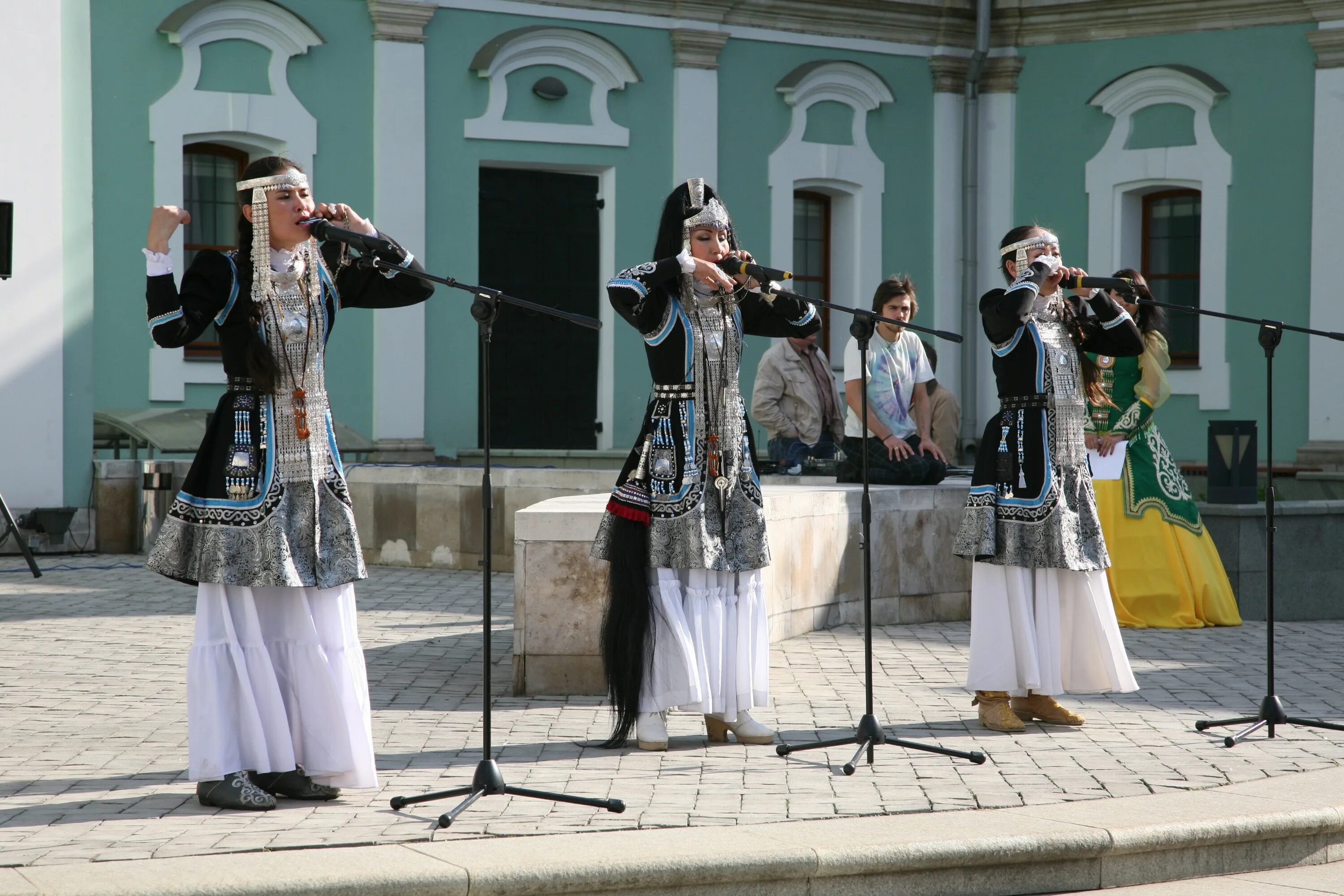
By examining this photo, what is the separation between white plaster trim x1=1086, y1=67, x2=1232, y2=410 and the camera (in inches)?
683

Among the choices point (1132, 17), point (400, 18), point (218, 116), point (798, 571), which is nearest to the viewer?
point (798, 571)

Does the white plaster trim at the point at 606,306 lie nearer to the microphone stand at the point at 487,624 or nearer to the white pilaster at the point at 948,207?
the white pilaster at the point at 948,207

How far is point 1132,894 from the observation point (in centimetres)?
489

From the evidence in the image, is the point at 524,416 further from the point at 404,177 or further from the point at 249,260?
the point at 249,260

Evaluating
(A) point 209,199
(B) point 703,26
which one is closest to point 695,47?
(B) point 703,26

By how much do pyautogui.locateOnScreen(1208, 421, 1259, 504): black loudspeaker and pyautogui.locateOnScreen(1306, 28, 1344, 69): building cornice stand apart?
24.1 ft

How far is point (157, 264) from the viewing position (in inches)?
202

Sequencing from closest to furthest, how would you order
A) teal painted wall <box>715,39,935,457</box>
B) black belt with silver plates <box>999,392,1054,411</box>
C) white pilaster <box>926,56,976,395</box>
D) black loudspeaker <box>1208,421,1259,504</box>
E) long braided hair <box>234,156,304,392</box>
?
long braided hair <box>234,156,304,392</box>
black belt with silver plates <box>999,392,1054,411</box>
black loudspeaker <box>1208,421,1259,504</box>
teal painted wall <box>715,39,935,457</box>
white pilaster <box>926,56,976,395</box>

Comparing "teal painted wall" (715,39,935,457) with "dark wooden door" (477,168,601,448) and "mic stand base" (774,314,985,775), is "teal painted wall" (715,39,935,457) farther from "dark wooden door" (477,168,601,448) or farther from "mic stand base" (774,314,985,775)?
"mic stand base" (774,314,985,775)

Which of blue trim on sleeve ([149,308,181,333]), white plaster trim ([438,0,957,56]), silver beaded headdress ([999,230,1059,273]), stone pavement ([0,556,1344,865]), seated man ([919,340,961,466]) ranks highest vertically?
white plaster trim ([438,0,957,56])

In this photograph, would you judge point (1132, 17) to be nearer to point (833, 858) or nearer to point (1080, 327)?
point (1080, 327)

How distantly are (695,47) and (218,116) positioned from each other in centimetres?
476

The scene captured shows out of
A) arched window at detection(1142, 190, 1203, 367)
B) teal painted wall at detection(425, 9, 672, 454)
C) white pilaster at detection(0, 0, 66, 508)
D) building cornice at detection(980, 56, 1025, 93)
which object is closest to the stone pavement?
white pilaster at detection(0, 0, 66, 508)

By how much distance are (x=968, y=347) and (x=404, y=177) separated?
6.34m
